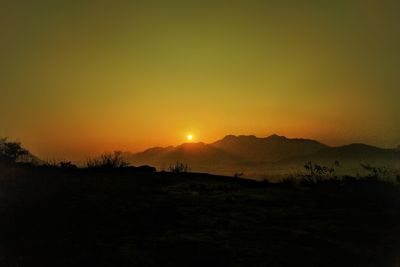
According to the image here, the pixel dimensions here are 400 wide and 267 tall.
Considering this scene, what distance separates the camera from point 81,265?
27.7ft

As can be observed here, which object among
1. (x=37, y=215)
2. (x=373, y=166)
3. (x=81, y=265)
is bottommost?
(x=81, y=265)

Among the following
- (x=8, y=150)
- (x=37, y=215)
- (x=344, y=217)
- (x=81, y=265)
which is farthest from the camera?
(x=8, y=150)

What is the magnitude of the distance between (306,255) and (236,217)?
277 centimetres

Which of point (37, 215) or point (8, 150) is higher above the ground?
point (8, 150)

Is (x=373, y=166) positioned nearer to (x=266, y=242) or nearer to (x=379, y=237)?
(x=379, y=237)

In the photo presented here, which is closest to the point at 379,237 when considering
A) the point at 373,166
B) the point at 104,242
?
the point at 104,242

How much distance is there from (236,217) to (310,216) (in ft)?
6.28

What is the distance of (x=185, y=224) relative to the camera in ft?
37.0

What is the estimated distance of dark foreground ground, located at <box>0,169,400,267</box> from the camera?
29.9 ft

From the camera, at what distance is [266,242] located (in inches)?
399

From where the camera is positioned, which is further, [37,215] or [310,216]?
[310,216]

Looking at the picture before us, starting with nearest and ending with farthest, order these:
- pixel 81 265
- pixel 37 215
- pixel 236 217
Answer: pixel 81 265
pixel 37 215
pixel 236 217

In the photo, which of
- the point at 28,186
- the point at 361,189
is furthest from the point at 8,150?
the point at 361,189

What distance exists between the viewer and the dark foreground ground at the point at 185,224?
9109 millimetres
